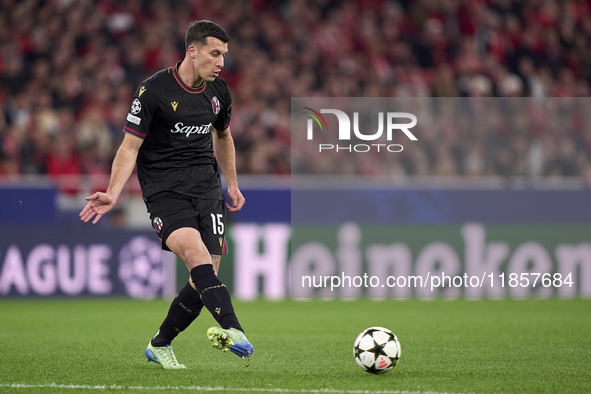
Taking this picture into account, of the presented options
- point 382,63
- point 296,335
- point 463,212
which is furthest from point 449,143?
point 296,335

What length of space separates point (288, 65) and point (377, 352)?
1074cm

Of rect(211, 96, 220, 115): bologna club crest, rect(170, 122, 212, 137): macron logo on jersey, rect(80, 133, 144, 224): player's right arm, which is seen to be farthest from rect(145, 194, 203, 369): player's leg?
rect(211, 96, 220, 115): bologna club crest

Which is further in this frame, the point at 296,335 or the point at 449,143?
the point at 449,143

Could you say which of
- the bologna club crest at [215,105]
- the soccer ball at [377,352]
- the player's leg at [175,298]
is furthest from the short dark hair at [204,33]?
the soccer ball at [377,352]

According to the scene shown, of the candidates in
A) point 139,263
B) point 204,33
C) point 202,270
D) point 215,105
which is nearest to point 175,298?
point 202,270

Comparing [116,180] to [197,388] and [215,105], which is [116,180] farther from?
[197,388]

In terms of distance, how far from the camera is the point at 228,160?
618cm

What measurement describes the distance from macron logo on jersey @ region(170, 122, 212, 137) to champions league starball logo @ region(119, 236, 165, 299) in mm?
6338

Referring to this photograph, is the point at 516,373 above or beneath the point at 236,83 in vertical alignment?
beneath

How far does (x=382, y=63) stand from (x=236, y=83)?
2.85 meters

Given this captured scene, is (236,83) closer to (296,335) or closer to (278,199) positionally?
(278,199)

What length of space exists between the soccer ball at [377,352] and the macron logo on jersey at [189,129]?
175cm

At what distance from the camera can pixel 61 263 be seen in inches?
461

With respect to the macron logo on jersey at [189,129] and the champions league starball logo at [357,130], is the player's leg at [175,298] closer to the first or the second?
the macron logo on jersey at [189,129]
